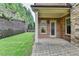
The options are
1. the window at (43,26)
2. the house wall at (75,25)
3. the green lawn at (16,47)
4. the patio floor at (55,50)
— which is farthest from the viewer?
the window at (43,26)

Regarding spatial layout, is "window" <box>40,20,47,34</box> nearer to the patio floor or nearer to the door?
the door

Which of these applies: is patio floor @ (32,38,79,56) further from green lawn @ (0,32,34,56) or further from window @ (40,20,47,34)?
window @ (40,20,47,34)

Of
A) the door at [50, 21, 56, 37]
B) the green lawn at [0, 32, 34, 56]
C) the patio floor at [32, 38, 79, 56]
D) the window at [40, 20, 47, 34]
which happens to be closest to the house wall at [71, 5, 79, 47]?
the patio floor at [32, 38, 79, 56]

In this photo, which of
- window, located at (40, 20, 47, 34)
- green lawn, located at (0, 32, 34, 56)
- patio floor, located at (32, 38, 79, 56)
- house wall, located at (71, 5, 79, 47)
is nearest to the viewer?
patio floor, located at (32, 38, 79, 56)

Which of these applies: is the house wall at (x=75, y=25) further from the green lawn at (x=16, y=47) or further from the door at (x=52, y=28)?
the door at (x=52, y=28)

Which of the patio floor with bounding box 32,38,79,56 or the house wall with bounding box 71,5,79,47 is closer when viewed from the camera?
the patio floor with bounding box 32,38,79,56

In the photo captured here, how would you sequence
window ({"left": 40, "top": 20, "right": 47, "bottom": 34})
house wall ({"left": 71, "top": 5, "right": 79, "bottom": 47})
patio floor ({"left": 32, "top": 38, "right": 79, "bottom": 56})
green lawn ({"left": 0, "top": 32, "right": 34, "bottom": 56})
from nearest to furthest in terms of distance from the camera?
patio floor ({"left": 32, "top": 38, "right": 79, "bottom": 56})
green lawn ({"left": 0, "top": 32, "right": 34, "bottom": 56})
house wall ({"left": 71, "top": 5, "right": 79, "bottom": 47})
window ({"left": 40, "top": 20, "right": 47, "bottom": 34})

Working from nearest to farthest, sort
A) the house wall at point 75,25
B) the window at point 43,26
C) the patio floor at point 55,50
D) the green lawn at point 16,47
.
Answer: the patio floor at point 55,50 < the green lawn at point 16,47 < the house wall at point 75,25 < the window at point 43,26

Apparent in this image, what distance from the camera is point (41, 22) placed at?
1476 centimetres

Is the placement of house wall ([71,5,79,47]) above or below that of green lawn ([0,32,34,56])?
above

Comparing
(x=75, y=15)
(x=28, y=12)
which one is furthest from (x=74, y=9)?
(x=28, y=12)

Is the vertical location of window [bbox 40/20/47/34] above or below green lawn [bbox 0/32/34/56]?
above

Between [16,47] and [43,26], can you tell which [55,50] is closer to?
[16,47]

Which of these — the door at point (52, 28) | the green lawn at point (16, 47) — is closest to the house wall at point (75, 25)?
the green lawn at point (16, 47)
